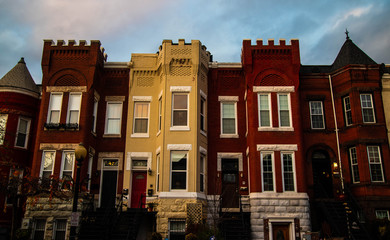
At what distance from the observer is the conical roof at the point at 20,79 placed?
20862mm

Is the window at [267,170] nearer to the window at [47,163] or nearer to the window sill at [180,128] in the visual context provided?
the window sill at [180,128]

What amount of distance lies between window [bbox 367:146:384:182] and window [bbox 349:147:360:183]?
0.69 metres

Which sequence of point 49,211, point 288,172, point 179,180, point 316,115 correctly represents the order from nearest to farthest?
point 49,211 < point 179,180 < point 288,172 < point 316,115

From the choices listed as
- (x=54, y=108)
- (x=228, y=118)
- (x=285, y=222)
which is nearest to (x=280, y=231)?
(x=285, y=222)

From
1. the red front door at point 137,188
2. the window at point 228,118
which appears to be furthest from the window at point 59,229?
the window at point 228,118

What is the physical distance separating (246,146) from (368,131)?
264 inches

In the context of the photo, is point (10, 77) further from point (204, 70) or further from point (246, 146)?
point (246, 146)

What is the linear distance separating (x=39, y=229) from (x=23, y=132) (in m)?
6.04

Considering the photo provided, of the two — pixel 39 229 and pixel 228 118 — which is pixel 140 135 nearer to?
pixel 228 118

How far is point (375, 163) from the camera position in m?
19.2

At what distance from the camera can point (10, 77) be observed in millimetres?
21234

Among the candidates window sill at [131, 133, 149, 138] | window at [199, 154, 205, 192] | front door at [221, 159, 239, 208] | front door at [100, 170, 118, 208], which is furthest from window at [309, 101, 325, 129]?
front door at [100, 170, 118, 208]

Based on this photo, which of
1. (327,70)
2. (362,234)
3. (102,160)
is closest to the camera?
(362,234)

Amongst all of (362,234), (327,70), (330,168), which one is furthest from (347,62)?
(362,234)
